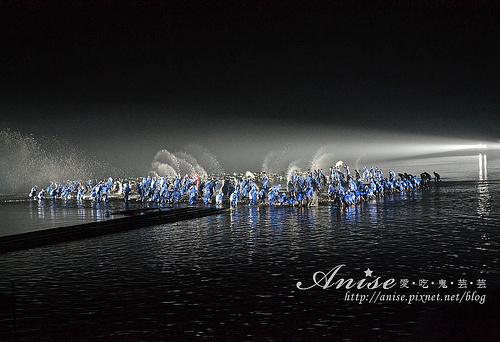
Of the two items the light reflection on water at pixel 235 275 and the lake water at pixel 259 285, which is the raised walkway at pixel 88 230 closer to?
the lake water at pixel 259 285

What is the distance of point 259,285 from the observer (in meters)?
12.4

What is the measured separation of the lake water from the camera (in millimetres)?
9180

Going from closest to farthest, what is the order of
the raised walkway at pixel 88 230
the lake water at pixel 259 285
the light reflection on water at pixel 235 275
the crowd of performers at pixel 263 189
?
the lake water at pixel 259 285, the light reflection on water at pixel 235 275, the raised walkway at pixel 88 230, the crowd of performers at pixel 263 189

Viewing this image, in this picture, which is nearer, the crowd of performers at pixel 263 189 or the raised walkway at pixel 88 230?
the raised walkway at pixel 88 230

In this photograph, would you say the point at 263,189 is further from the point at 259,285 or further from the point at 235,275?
the point at 259,285

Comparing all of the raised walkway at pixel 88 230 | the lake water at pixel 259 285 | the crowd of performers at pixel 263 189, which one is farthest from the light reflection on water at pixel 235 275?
the crowd of performers at pixel 263 189

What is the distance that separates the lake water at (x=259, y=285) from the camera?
918 centimetres

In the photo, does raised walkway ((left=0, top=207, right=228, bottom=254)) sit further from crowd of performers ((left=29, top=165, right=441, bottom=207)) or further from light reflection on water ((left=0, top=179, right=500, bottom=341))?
crowd of performers ((left=29, top=165, right=441, bottom=207))

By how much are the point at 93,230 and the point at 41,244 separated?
3.39 metres

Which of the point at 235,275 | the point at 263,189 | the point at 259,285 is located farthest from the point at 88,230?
the point at 263,189

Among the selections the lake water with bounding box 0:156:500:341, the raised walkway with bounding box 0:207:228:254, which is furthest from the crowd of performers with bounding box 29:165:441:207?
the lake water with bounding box 0:156:500:341

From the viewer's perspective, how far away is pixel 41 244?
19844mm

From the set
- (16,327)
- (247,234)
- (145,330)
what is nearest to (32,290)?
(16,327)

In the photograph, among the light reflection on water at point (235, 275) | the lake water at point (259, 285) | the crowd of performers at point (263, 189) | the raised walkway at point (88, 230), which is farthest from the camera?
Answer: the crowd of performers at point (263, 189)
